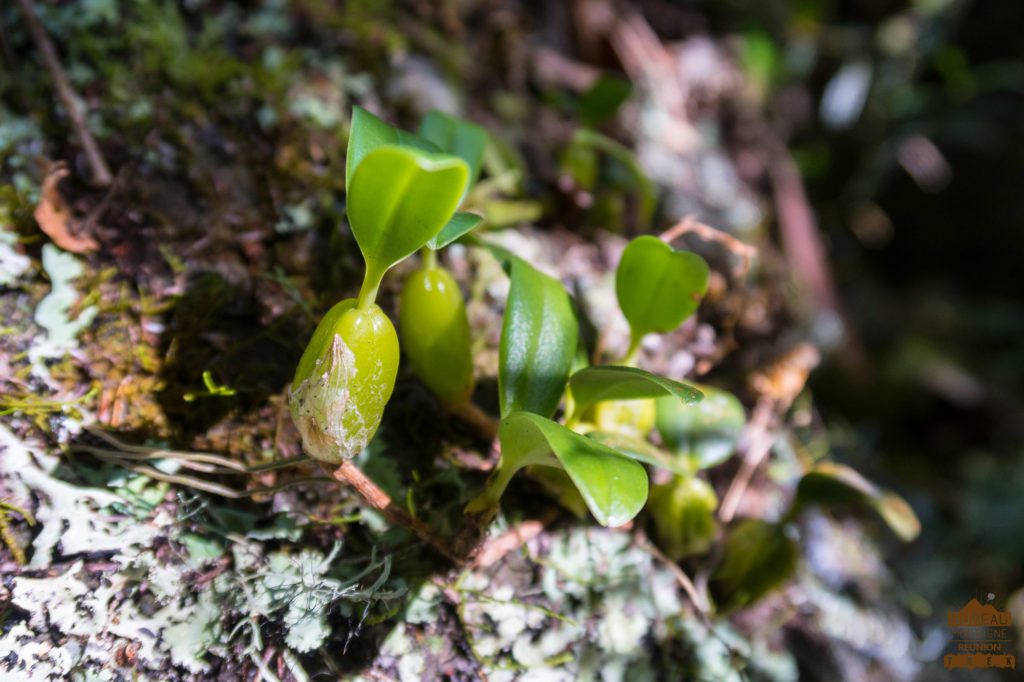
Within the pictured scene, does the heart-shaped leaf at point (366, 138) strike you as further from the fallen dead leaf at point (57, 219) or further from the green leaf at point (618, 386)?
the fallen dead leaf at point (57, 219)

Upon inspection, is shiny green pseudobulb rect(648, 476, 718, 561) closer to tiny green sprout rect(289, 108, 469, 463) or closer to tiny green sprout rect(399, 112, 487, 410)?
tiny green sprout rect(399, 112, 487, 410)

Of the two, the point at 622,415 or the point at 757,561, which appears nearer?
the point at 622,415

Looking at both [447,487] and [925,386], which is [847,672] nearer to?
[447,487]

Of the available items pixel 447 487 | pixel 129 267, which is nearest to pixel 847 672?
pixel 447 487

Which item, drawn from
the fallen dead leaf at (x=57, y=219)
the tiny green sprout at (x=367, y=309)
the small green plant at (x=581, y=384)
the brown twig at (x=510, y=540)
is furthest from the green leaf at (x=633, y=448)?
the fallen dead leaf at (x=57, y=219)

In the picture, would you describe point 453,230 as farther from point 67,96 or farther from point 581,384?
point 67,96

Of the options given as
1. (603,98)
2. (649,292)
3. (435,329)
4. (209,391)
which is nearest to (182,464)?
(209,391)

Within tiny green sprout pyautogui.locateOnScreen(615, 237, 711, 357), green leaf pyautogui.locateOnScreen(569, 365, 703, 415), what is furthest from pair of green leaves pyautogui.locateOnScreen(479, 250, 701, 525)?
tiny green sprout pyautogui.locateOnScreen(615, 237, 711, 357)
